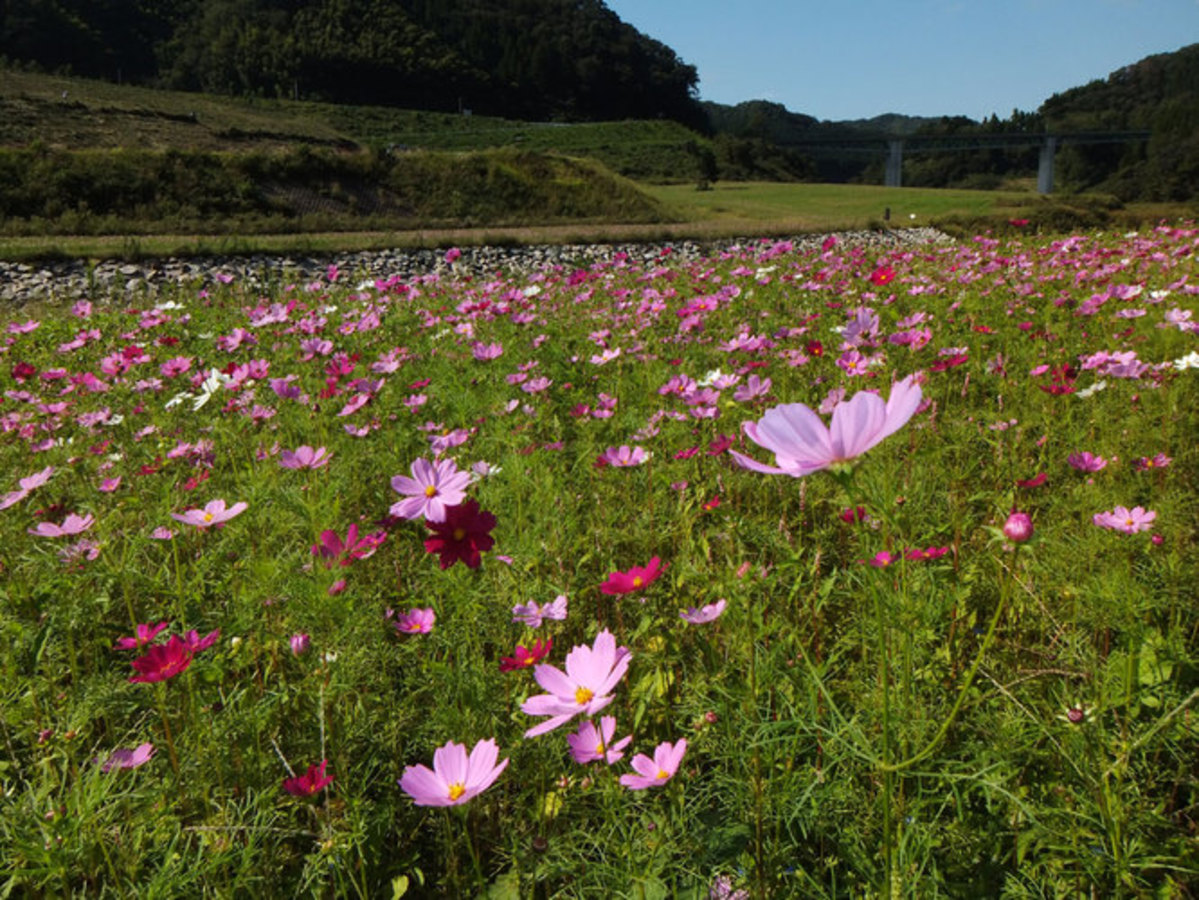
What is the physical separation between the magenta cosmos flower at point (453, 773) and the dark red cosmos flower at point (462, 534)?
0.89 ft

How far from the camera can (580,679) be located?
0.88 m

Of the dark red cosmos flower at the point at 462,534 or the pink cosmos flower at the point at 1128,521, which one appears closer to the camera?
the dark red cosmos flower at the point at 462,534

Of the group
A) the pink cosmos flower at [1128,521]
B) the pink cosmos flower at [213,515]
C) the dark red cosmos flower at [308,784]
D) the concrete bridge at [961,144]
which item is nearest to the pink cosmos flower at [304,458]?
the pink cosmos flower at [213,515]

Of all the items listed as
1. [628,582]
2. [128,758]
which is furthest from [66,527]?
[628,582]

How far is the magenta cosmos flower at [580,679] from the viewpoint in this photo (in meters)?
0.80

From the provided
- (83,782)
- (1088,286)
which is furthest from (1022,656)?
(1088,286)

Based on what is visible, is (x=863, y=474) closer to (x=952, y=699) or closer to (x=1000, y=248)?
(x=952, y=699)

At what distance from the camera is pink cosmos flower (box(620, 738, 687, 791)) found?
2.57 ft

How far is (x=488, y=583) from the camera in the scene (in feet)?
4.98

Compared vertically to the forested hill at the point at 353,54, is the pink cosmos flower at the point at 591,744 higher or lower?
lower

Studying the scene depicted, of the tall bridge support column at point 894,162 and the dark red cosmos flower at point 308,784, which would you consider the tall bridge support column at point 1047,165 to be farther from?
the dark red cosmos flower at point 308,784

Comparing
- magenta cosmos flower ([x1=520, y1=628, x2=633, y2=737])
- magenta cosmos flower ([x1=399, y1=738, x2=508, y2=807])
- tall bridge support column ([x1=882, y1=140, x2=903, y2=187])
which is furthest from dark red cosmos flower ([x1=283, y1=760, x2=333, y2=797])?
tall bridge support column ([x1=882, y1=140, x2=903, y2=187])

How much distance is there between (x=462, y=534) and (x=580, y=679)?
0.30 m

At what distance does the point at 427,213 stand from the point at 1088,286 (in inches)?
785
